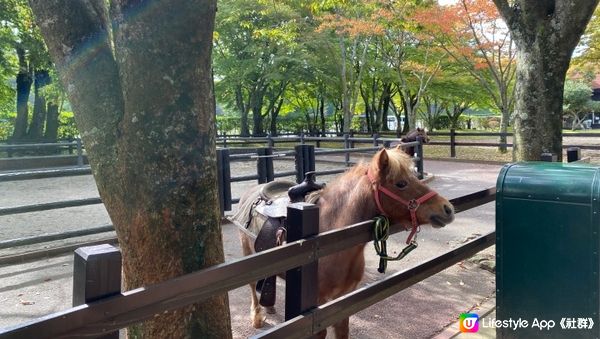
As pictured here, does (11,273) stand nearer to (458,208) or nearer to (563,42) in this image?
(458,208)

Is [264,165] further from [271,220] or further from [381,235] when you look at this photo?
[381,235]

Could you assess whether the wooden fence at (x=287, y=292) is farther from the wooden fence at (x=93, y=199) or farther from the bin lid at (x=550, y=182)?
the wooden fence at (x=93, y=199)

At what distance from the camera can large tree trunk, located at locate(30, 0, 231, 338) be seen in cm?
196

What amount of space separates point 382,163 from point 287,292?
3.32ft

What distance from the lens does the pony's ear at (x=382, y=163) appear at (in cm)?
288

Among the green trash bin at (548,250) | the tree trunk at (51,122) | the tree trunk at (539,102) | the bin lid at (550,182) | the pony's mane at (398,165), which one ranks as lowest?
the green trash bin at (548,250)

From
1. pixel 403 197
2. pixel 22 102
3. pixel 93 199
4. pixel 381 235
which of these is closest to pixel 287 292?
pixel 381 235

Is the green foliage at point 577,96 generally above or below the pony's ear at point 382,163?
above

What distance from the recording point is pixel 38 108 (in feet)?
77.0

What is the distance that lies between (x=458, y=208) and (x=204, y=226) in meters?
2.30

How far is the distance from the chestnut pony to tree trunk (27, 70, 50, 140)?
22.9 meters

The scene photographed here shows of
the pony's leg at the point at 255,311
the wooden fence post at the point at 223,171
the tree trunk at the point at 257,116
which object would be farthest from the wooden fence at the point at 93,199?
the tree trunk at the point at 257,116

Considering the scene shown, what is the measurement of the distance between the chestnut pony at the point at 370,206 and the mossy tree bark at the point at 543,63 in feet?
9.31

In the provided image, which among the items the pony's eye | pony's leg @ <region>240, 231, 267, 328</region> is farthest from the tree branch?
pony's leg @ <region>240, 231, 267, 328</region>
